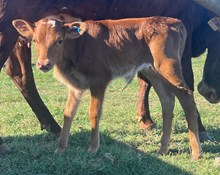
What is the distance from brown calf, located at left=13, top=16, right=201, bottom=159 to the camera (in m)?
5.65

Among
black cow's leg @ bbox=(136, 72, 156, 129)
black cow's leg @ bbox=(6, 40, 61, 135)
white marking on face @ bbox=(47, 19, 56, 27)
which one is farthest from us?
black cow's leg @ bbox=(136, 72, 156, 129)

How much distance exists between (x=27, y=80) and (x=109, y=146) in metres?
1.55

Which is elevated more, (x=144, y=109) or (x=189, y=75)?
(x=189, y=75)

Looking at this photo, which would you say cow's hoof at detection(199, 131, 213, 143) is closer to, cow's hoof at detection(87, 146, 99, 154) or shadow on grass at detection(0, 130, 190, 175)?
shadow on grass at detection(0, 130, 190, 175)

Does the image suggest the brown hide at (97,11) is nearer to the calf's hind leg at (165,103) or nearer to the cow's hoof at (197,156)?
the calf's hind leg at (165,103)

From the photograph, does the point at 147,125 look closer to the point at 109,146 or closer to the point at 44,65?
the point at 109,146

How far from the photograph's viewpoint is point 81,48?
574 centimetres

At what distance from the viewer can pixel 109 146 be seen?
6.03 metres

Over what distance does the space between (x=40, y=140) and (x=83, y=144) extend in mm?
573

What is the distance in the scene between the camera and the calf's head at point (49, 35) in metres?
5.24

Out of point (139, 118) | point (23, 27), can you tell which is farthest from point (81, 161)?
point (139, 118)

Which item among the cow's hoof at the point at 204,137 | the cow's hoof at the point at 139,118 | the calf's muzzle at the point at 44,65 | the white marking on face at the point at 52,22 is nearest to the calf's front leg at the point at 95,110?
the calf's muzzle at the point at 44,65

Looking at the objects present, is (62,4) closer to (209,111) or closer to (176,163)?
(176,163)

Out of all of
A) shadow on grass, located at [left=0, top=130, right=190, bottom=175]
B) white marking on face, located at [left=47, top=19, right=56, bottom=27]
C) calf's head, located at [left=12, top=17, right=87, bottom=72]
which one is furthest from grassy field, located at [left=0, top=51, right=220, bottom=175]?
white marking on face, located at [left=47, top=19, right=56, bottom=27]
